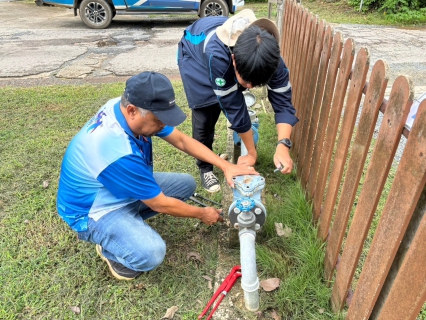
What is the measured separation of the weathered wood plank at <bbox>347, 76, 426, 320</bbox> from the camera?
1.21m

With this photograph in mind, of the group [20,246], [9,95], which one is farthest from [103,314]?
[9,95]

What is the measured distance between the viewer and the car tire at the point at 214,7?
9.72m

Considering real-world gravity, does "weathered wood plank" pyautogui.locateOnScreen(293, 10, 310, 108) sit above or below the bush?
above

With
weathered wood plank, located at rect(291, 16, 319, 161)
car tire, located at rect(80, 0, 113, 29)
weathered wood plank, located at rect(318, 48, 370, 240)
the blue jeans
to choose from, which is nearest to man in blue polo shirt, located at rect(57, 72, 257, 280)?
the blue jeans

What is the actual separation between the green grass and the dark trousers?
400 mm

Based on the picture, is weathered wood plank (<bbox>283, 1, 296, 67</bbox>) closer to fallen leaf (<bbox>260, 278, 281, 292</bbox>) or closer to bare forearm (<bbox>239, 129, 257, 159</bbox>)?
bare forearm (<bbox>239, 129, 257, 159</bbox>)

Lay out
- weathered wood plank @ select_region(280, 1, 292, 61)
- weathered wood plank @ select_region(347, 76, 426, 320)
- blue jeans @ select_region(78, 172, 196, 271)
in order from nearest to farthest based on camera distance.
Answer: weathered wood plank @ select_region(347, 76, 426, 320)
blue jeans @ select_region(78, 172, 196, 271)
weathered wood plank @ select_region(280, 1, 292, 61)

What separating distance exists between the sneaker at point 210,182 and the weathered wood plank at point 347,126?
107 centimetres

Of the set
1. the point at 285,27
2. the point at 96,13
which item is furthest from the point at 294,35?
the point at 96,13

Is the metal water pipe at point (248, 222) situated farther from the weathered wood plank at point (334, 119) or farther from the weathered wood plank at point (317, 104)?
the weathered wood plank at point (317, 104)

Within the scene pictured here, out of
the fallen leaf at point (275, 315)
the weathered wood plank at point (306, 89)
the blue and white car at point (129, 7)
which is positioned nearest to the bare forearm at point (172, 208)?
the fallen leaf at point (275, 315)

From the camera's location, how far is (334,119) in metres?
2.20

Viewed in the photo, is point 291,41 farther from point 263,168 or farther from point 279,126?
point 279,126

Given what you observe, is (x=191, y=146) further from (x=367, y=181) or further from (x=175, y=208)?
(x=367, y=181)
